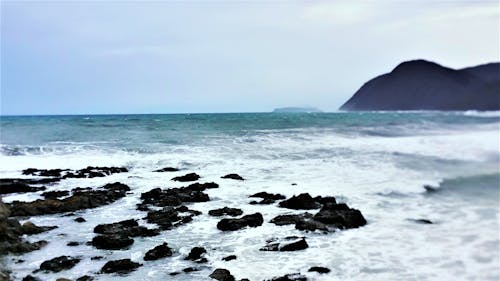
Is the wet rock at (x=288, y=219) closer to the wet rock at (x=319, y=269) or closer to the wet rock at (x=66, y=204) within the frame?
the wet rock at (x=319, y=269)

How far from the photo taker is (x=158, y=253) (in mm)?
9164

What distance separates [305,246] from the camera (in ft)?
31.5

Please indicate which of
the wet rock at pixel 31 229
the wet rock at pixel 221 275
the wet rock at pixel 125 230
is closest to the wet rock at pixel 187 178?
the wet rock at pixel 125 230

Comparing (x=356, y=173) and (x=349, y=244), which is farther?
(x=356, y=173)

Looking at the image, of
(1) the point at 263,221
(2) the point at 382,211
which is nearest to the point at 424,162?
(2) the point at 382,211

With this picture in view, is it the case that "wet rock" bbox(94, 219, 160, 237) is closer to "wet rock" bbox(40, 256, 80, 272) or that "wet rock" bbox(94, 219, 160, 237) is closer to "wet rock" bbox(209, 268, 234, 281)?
"wet rock" bbox(40, 256, 80, 272)

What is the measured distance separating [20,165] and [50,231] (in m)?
15.0

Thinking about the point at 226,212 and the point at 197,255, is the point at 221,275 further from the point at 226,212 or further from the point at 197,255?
the point at 226,212

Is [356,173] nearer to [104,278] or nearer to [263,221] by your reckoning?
[263,221]

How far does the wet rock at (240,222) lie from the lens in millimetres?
11258

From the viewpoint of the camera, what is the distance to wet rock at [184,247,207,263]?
897cm

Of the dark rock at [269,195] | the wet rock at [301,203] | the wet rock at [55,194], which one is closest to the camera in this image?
the wet rock at [301,203]

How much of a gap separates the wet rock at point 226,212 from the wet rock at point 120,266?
430 centimetres

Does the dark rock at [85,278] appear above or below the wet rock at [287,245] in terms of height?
below
